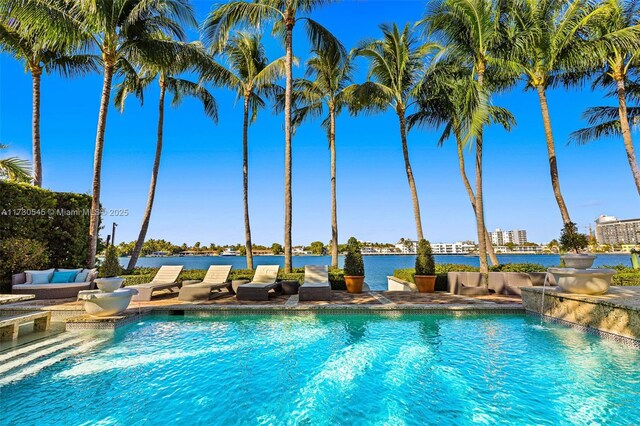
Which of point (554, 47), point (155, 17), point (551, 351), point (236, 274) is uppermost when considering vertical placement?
point (155, 17)

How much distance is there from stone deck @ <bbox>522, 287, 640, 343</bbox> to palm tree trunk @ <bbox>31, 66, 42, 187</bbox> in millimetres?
17305

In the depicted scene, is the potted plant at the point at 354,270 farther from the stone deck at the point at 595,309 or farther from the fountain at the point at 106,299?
the fountain at the point at 106,299

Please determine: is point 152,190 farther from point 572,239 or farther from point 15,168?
point 572,239

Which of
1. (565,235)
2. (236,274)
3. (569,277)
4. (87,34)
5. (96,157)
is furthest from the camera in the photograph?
(236,274)

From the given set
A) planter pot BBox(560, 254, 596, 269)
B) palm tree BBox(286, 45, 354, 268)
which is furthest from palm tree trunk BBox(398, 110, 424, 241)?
planter pot BBox(560, 254, 596, 269)

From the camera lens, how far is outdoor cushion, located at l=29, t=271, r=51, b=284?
923 cm

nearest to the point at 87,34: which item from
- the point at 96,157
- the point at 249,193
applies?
the point at 96,157

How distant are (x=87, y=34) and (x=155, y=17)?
2364mm

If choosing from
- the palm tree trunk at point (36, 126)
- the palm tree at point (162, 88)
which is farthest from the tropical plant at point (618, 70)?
the palm tree trunk at point (36, 126)

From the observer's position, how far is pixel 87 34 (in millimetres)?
10039

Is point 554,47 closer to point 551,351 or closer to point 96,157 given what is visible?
point 551,351

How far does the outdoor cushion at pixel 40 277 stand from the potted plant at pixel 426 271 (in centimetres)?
1186

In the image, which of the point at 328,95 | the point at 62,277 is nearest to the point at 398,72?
the point at 328,95

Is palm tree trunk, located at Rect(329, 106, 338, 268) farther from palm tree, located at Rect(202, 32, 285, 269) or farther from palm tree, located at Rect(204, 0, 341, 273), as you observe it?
palm tree, located at Rect(204, 0, 341, 273)
